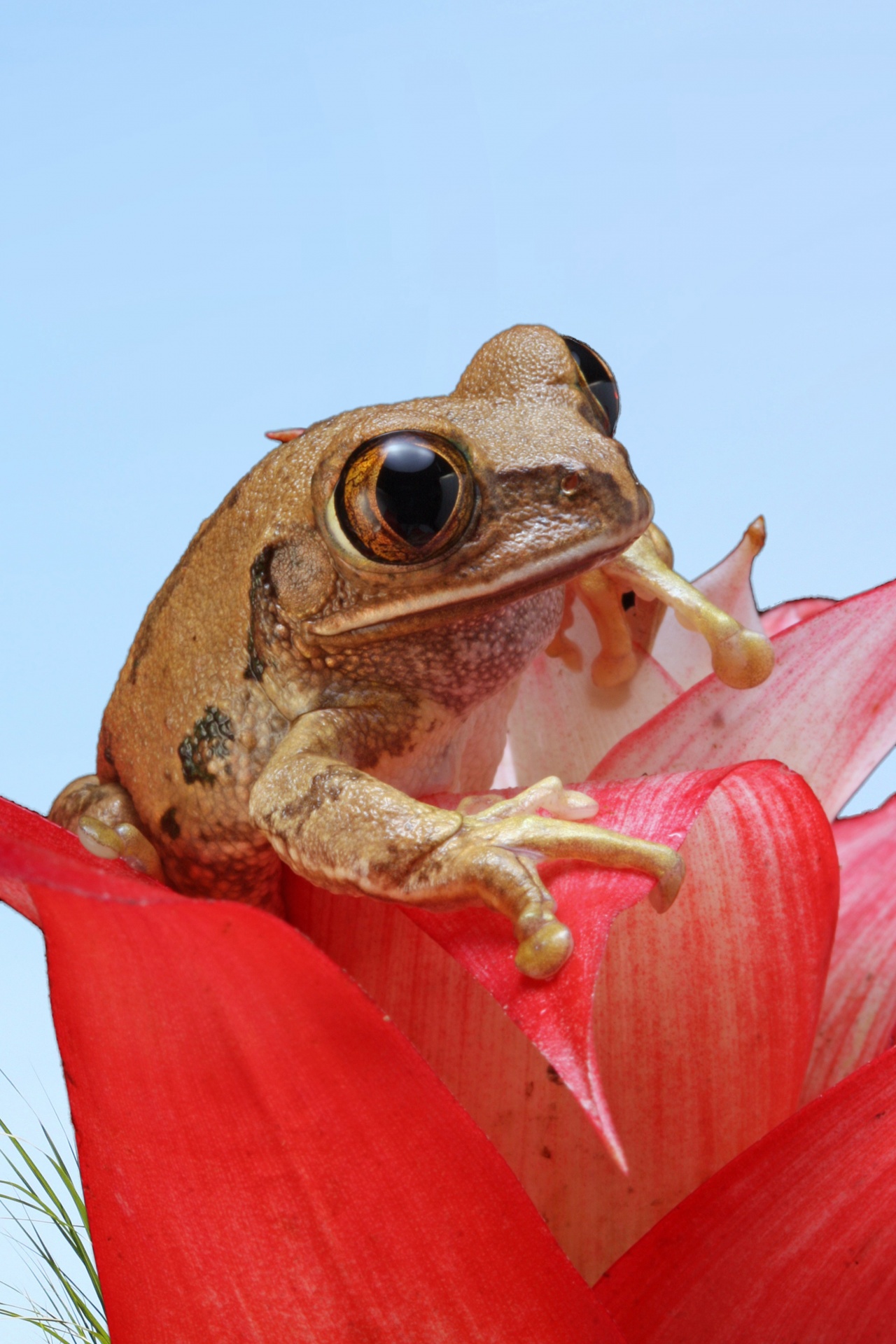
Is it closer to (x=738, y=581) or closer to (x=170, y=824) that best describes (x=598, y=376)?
(x=738, y=581)

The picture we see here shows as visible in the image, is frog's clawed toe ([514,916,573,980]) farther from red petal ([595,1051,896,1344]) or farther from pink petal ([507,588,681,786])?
pink petal ([507,588,681,786])

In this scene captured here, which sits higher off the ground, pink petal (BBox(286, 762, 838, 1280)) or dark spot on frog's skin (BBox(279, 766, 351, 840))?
dark spot on frog's skin (BBox(279, 766, 351, 840))

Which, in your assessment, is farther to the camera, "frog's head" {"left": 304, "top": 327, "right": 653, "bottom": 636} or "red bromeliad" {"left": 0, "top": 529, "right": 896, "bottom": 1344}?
"frog's head" {"left": 304, "top": 327, "right": 653, "bottom": 636}

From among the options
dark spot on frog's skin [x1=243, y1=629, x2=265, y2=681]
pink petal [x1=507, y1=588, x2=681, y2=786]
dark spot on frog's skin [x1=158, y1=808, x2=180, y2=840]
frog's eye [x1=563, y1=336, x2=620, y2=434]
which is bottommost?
pink petal [x1=507, y1=588, x2=681, y2=786]

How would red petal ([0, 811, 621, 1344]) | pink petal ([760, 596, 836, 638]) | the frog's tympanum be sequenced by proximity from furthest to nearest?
A: 1. pink petal ([760, 596, 836, 638])
2. the frog's tympanum
3. red petal ([0, 811, 621, 1344])

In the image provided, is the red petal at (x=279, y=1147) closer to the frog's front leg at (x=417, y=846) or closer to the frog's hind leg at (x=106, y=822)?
the frog's front leg at (x=417, y=846)

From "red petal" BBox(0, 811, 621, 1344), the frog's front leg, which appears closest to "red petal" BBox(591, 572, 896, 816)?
the frog's front leg

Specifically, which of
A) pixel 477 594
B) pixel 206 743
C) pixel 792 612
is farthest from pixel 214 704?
pixel 792 612

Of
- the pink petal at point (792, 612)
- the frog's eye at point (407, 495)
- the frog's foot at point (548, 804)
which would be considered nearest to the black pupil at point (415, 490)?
the frog's eye at point (407, 495)
